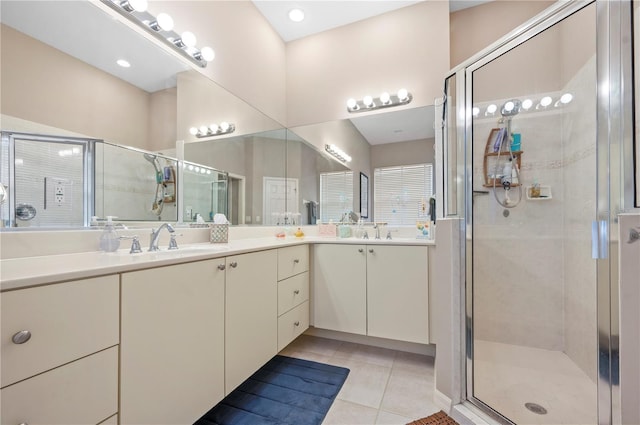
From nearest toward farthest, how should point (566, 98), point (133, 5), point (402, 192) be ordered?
1. point (133, 5)
2. point (566, 98)
3. point (402, 192)

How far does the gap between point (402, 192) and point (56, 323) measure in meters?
2.19

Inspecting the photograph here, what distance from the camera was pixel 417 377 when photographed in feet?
5.37

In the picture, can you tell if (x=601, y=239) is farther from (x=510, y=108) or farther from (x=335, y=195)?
(x=335, y=195)

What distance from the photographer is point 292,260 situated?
1.83 meters

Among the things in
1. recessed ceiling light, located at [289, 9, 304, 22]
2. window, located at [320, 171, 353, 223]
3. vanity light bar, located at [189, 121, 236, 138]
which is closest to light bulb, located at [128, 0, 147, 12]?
vanity light bar, located at [189, 121, 236, 138]

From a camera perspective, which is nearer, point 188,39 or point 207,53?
point 188,39

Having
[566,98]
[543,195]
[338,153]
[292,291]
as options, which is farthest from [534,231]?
[292,291]

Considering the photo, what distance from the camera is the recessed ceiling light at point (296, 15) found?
246cm

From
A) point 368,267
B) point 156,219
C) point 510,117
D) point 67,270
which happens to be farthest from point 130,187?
point 510,117

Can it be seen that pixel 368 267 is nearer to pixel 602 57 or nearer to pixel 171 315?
pixel 171 315

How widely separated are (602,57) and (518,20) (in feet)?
5.77

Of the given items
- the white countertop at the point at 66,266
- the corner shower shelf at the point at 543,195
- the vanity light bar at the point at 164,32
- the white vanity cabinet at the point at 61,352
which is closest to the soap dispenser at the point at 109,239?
the white countertop at the point at 66,266

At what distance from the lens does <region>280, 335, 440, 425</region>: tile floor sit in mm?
1306

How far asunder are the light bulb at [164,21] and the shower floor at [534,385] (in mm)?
2476
